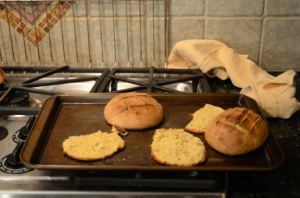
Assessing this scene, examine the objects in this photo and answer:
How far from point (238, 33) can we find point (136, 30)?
0.27m

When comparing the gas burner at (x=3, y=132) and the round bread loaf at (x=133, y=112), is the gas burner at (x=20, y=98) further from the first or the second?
the round bread loaf at (x=133, y=112)

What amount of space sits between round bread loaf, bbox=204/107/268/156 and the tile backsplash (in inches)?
15.6

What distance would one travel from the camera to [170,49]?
1.02m

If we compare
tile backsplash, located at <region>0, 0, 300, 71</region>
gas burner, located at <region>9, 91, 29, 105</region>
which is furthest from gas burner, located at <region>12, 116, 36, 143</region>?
tile backsplash, located at <region>0, 0, 300, 71</region>

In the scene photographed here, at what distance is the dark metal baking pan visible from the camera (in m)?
0.57

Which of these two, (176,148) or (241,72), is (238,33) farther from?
(176,148)

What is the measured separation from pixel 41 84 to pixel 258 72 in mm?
530

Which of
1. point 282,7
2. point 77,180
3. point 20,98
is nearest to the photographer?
point 77,180

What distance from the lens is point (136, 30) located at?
995 millimetres

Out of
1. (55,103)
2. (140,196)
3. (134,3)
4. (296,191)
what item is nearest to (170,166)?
(140,196)

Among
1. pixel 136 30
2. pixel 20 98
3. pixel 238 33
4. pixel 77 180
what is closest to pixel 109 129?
pixel 77 180

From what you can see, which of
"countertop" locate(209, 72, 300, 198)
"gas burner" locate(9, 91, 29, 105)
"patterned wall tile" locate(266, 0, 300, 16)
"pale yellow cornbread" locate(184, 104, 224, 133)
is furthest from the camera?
"patterned wall tile" locate(266, 0, 300, 16)

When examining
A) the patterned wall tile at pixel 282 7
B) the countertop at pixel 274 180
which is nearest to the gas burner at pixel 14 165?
the countertop at pixel 274 180

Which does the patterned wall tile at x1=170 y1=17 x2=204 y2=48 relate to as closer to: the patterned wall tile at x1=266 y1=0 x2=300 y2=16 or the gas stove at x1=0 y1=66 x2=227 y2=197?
the patterned wall tile at x1=266 y1=0 x2=300 y2=16
